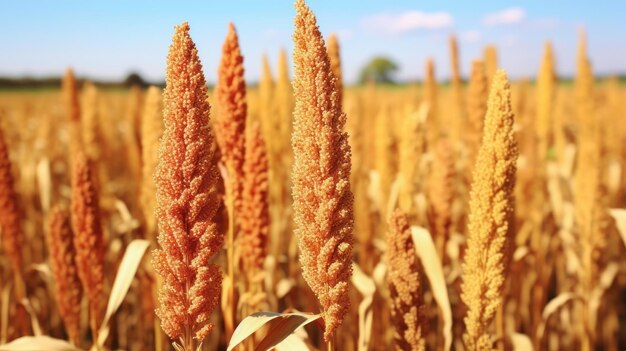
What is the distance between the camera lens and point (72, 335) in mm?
1890

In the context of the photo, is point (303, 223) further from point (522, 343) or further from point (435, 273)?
point (522, 343)

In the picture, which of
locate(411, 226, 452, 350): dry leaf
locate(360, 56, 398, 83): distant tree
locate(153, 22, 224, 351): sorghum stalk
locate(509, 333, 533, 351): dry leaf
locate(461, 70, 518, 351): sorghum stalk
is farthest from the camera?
locate(360, 56, 398, 83): distant tree

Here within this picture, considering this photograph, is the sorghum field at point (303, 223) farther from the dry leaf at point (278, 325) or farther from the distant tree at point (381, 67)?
the distant tree at point (381, 67)

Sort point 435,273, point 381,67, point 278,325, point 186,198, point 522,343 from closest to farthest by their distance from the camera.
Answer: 1. point 186,198
2. point 278,325
3. point 435,273
4. point 522,343
5. point 381,67

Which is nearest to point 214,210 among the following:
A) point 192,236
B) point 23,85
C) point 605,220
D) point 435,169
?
point 192,236

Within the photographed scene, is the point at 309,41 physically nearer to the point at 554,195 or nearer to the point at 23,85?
the point at 554,195

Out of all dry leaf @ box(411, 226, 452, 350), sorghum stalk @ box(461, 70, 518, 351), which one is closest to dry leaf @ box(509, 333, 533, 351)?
dry leaf @ box(411, 226, 452, 350)

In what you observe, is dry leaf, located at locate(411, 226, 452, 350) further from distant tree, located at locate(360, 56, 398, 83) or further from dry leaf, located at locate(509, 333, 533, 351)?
distant tree, located at locate(360, 56, 398, 83)

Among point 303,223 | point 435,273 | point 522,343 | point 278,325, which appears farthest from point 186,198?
point 522,343

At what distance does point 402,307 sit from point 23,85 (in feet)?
179

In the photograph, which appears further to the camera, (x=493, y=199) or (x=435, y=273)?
(x=435, y=273)

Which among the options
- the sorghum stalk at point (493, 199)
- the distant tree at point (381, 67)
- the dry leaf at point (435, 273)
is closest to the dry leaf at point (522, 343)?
the dry leaf at point (435, 273)

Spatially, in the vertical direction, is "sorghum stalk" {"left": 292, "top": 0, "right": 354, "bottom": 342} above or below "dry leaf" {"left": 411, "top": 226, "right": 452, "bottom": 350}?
above

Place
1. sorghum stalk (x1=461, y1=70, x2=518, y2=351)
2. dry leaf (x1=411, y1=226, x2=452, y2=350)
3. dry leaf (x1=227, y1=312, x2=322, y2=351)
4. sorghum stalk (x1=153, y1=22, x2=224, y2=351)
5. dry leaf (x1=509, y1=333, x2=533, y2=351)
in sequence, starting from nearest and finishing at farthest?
sorghum stalk (x1=153, y1=22, x2=224, y2=351) → dry leaf (x1=227, y1=312, x2=322, y2=351) → sorghum stalk (x1=461, y1=70, x2=518, y2=351) → dry leaf (x1=411, y1=226, x2=452, y2=350) → dry leaf (x1=509, y1=333, x2=533, y2=351)
